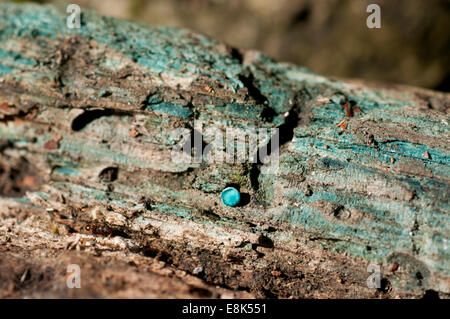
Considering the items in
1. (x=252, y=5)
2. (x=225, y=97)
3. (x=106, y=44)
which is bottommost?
(x=225, y=97)

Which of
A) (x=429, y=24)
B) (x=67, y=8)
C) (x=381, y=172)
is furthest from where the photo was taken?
(x=429, y=24)

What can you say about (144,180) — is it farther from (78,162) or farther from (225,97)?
(225,97)

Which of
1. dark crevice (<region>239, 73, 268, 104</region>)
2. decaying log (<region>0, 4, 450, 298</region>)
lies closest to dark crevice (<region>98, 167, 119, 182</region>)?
decaying log (<region>0, 4, 450, 298</region>)

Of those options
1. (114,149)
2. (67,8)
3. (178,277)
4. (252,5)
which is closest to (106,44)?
(67,8)

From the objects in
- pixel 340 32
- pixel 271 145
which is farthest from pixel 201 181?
pixel 340 32

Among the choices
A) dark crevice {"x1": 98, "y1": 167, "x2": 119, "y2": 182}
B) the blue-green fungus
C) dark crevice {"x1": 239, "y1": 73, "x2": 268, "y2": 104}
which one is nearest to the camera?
the blue-green fungus

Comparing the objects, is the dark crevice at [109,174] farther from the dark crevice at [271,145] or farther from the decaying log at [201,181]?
the dark crevice at [271,145]

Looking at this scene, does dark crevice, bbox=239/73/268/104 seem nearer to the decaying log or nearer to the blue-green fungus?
the decaying log
